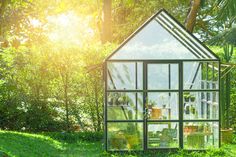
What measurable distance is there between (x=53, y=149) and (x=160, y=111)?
2.32m

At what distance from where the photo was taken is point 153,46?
11.5m

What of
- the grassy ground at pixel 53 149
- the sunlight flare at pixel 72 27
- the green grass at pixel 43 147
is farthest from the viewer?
the sunlight flare at pixel 72 27

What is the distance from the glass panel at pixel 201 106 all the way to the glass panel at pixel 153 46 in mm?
823

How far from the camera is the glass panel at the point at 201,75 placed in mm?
11484

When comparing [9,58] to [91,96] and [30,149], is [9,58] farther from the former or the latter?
[30,149]

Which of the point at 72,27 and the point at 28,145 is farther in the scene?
the point at 72,27

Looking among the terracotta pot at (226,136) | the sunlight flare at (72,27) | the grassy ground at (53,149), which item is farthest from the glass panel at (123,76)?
the sunlight flare at (72,27)

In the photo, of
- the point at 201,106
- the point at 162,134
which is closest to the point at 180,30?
the point at 201,106

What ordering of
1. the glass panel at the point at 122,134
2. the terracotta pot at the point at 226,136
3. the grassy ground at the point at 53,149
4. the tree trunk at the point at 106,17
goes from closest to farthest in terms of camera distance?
the grassy ground at the point at 53,149 → the glass panel at the point at 122,134 → the terracotta pot at the point at 226,136 → the tree trunk at the point at 106,17

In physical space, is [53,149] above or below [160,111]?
below

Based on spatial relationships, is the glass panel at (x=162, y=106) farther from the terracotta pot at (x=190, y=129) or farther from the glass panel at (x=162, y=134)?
the terracotta pot at (x=190, y=129)

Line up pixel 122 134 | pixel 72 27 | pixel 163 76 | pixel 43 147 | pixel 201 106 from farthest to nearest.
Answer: pixel 72 27 < pixel 201 106 < pixel 163 76 < pixel 43 147 < pixel 122 134

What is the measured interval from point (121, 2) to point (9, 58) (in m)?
11.0

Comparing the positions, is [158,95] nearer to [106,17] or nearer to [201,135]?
[201,135]
